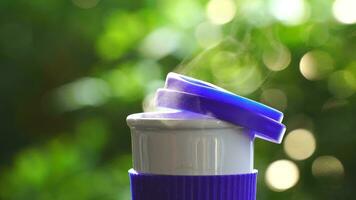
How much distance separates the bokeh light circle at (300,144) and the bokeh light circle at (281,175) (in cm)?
1

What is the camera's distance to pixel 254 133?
0.31 metres

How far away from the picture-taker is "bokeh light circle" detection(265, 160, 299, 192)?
2.28 feet

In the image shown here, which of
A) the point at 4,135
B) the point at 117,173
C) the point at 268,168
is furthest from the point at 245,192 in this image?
the point at 4,135

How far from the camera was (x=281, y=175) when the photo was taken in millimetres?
703

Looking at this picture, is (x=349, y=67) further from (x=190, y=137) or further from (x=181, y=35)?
(x=190, y=137)

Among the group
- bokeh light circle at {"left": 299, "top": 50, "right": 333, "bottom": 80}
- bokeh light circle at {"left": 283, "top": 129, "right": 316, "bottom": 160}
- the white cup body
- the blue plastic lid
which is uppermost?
bokeh light circle at {"left": 299, "top": 50, "right": 333, "bottom": 80}

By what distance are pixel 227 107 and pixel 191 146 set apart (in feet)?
0.08

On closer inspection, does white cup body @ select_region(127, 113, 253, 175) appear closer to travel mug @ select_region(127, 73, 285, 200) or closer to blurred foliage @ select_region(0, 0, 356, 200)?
travel mug @ select_region(127, 73, 285, 200)

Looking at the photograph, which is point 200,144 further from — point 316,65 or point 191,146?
point 316,65

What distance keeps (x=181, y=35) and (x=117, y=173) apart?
0.19m

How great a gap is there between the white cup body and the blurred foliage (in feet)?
0.76

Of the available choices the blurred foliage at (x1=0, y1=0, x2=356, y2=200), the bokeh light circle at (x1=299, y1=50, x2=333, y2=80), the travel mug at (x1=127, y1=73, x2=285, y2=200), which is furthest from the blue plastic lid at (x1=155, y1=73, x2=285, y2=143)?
the bokeh light circle at (x1=299, y1=50, x2=333, y2=80)

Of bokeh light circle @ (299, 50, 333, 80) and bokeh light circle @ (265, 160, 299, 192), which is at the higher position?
bokeh light circle @ (299, 50, 333, 80)

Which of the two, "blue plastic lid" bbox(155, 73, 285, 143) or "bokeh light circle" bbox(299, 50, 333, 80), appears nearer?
"blue plastic lid" bbox(155, 73, 285, 143)
